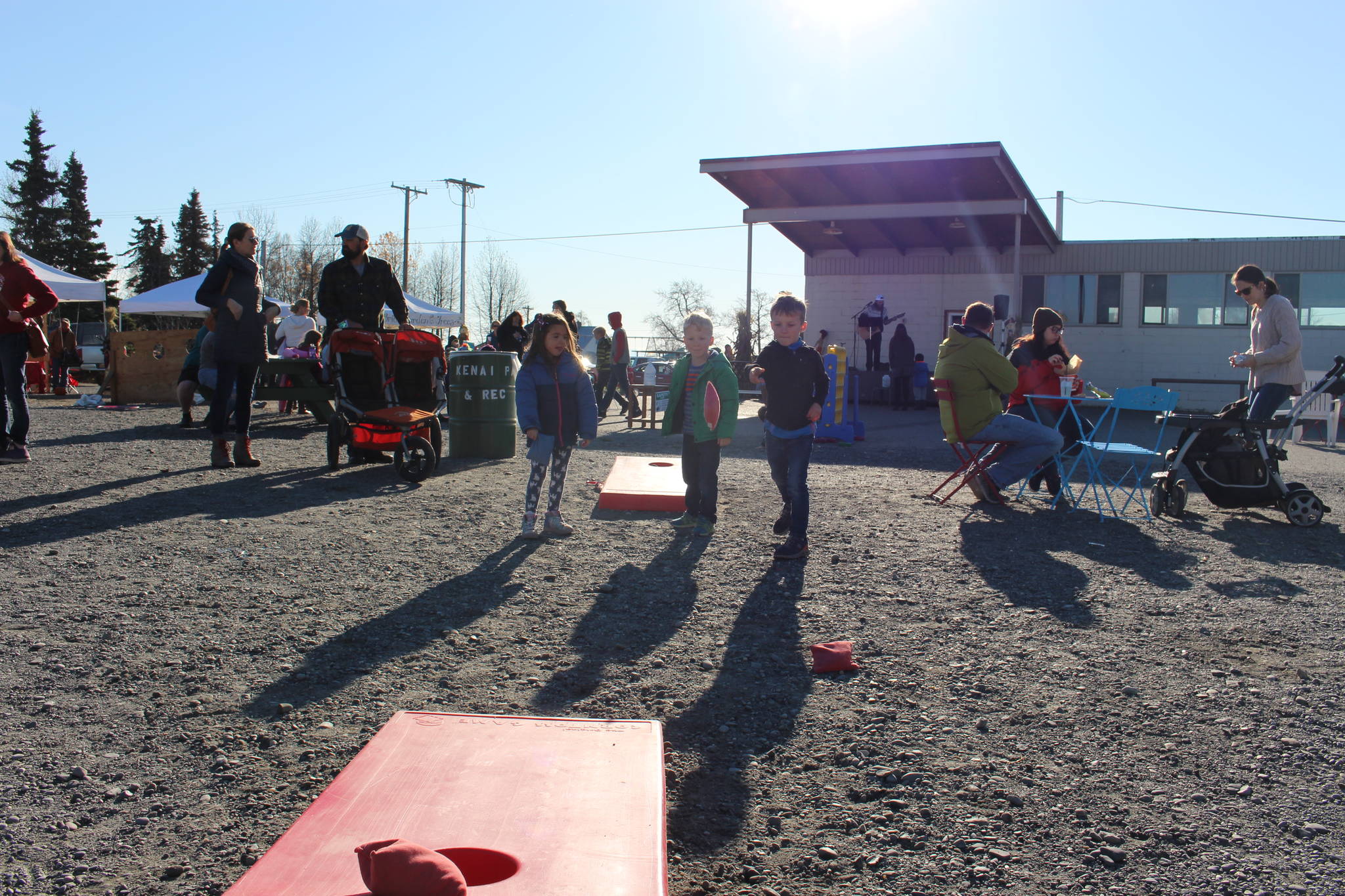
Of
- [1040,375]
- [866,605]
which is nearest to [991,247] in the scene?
[1040,375]

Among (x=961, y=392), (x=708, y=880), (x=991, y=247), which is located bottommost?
(x=708, y=880)

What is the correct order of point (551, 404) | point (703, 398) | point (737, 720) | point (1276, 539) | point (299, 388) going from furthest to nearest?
point (299, 388) < point (1276, 539) < point (703, 398) < point (551, 404) < point (737, 720)

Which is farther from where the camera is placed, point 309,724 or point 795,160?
point 795,160

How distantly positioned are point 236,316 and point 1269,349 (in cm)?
842

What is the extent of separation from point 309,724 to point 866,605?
105 inches

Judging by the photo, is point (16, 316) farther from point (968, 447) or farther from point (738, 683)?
point (968, 447)

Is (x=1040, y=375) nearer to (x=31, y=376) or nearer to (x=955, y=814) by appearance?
(x=955, y=814)

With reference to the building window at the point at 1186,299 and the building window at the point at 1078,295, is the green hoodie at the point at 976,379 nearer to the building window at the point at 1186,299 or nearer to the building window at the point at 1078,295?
the building window at the point at 1078,295

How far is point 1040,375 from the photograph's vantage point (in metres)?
8.72

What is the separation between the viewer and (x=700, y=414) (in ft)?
21.2

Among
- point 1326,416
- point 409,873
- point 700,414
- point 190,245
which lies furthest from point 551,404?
point 190,245

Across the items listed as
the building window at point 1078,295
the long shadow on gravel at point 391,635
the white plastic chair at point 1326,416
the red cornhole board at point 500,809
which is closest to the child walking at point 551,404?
the long shadow on gravel at point 391,635

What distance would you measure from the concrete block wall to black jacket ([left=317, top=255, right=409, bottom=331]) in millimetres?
21658

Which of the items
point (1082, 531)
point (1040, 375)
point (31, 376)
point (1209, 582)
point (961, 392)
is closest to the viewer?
point (1209, 582)
